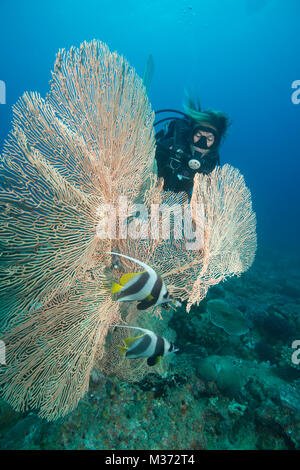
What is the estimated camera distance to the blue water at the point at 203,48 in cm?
4988

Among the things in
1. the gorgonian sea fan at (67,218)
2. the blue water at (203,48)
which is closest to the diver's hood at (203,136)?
the gorgonian sea fan at (67,218)

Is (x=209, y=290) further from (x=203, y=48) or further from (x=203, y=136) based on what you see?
(x=203, y=48)

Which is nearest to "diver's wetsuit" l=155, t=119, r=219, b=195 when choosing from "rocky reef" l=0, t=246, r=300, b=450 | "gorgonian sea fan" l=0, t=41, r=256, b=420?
"gorgonian sea fan" l=0, t=41, r=256, b=420

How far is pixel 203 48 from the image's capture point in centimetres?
6116

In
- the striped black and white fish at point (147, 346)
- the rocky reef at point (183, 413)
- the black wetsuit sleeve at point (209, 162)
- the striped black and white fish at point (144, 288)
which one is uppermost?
the black wetsuit sleeve at point (209, 162)

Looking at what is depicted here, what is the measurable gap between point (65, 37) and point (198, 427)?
281 ft

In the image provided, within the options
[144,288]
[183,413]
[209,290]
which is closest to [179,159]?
[144,288]

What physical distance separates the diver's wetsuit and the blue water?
4222cm

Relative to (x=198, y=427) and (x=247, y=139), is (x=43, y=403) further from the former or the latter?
(x=247, y=139)

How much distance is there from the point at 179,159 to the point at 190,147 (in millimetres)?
435

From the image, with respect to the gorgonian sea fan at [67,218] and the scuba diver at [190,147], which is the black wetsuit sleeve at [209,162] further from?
the gorgonian sea fan at [67,218]

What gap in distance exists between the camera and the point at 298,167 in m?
81.7

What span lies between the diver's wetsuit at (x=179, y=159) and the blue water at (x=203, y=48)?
42215 mm

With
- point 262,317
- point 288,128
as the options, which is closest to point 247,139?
point 288,128
